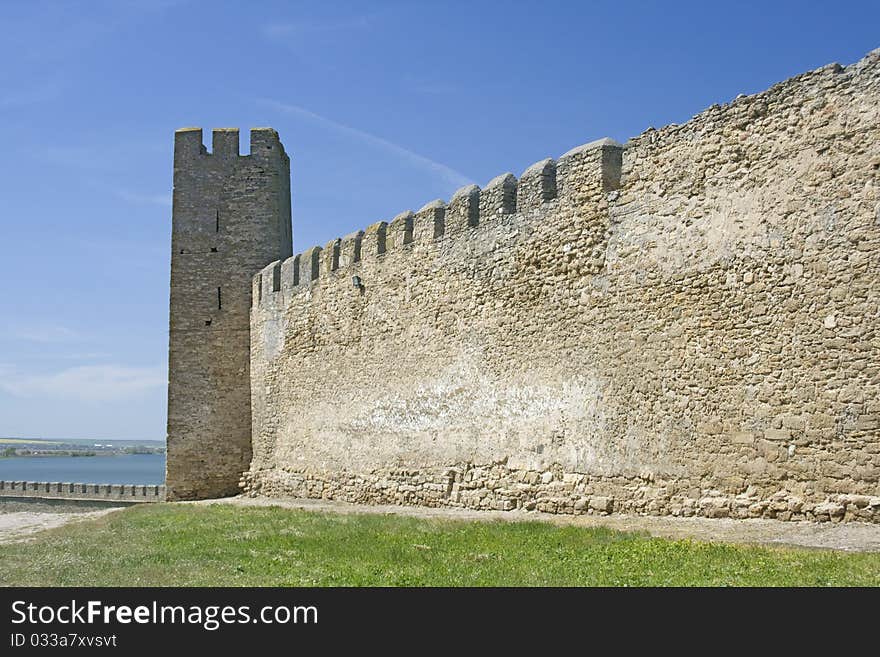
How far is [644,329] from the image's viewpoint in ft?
32.3

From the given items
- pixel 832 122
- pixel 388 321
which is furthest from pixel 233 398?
pixel 832 122

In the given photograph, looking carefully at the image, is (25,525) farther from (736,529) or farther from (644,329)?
(736,529)

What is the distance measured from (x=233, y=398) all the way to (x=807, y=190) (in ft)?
42.7

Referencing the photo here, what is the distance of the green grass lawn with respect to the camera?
6.03 metres

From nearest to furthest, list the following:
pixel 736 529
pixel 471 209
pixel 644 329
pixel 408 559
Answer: pixel 408 559 → pixel 736 529 → pixel 644 329 → pixel 471 209

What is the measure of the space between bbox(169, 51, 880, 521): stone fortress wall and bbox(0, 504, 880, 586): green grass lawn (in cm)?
146

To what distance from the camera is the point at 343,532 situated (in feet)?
31.4

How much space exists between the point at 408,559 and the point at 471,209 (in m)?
6.40

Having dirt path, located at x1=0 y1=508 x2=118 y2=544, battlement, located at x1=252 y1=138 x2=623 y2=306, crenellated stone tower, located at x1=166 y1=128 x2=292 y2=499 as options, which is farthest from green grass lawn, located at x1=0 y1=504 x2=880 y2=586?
crenellated stone tower, located at x1=166 y1=128 x2=292 y2=499

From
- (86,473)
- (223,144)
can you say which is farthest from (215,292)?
(86,473)

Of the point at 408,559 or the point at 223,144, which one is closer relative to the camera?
the point at 408,559

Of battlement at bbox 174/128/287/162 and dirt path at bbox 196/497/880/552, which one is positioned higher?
battlement at bbox 174/128/287/162

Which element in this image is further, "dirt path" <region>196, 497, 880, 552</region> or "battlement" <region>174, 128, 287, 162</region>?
"battlement" <region>174, 128, 287, 162</region>

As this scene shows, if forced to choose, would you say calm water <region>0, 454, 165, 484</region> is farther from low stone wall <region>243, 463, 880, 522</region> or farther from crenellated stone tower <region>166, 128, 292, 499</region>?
low stone wall <region>243, 463, 880, 522</region>
